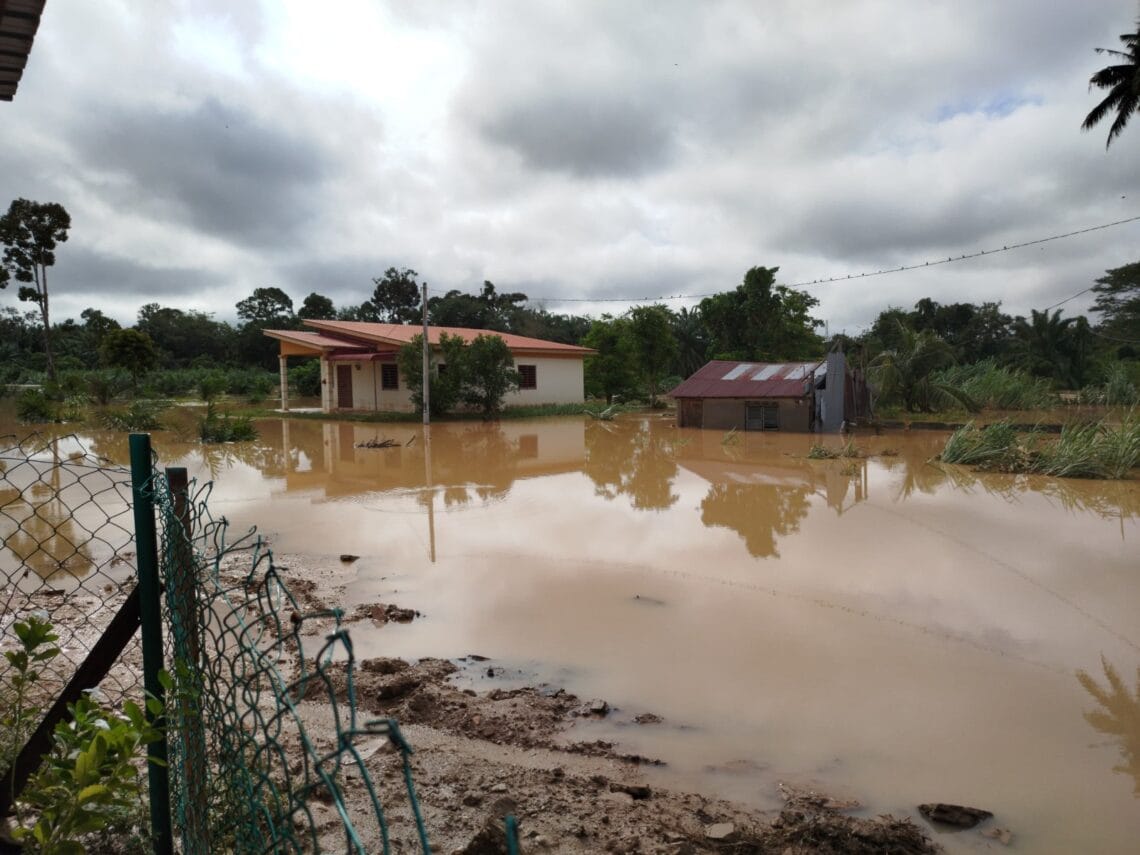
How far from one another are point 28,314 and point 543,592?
197ft

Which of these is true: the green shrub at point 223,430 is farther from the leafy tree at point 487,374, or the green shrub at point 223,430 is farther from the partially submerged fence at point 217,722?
the partially submerged fence at point 217,722

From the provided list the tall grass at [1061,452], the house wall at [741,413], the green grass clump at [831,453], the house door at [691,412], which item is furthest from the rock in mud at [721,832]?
the house door at [691,412]

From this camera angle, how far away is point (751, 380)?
21406 millimetres

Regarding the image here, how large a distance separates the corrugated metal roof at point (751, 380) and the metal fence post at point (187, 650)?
1929 centimetres

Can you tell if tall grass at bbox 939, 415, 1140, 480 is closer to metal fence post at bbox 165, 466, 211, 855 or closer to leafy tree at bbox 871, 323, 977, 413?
leafy tree at bbox 871, 323, 977, 413

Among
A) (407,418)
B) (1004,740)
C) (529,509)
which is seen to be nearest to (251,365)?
(407,418)

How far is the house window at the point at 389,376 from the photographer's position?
2762cm

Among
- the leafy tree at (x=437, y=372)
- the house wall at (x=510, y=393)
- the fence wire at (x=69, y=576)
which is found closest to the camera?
the fence wire at (x=69, y=576)

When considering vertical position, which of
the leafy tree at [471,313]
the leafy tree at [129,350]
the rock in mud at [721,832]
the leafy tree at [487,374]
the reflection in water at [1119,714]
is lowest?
the reflection in water at [1119,714]

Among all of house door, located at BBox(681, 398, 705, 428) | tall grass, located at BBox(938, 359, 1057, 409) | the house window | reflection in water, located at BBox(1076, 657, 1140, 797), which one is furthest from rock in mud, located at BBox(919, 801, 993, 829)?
the house window

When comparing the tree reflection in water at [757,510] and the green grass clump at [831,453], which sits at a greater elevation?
the green grass clump at [831,453]

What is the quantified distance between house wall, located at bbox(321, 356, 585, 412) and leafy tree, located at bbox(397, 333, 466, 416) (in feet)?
3.93

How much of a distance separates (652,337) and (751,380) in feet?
25.9

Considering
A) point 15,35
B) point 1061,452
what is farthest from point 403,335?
point 15,35
